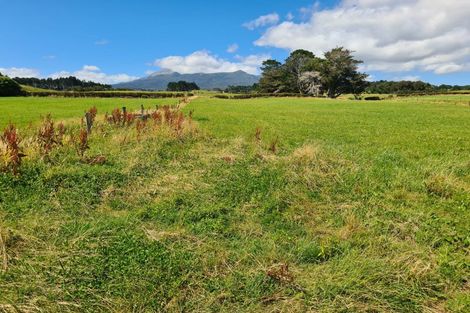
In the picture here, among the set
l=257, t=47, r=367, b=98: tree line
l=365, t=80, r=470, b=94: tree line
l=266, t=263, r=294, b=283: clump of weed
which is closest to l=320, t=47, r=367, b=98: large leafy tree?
l=257, t=47, r=367, b=98: tree line

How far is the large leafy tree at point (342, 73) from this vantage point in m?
89.7

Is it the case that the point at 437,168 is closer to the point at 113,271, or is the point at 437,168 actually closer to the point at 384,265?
the point at 384,265

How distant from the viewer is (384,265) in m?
5.59

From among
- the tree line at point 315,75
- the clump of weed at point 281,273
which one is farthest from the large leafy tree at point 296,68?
the clump of weed at point 281,273

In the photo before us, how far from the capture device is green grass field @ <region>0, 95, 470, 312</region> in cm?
495

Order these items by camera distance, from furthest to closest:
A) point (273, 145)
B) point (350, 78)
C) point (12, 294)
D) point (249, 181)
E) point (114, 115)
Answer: point (350, 78), point (114, 115), point (273, 145), point (249, 181), point (12, 294)

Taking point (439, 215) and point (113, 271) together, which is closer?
point (113, 271)

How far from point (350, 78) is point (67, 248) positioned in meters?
92.6

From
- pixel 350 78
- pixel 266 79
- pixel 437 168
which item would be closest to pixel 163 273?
pixel 437 168

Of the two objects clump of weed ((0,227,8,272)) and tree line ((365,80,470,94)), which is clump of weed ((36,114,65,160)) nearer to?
clump of weed ((0,227,8,272))

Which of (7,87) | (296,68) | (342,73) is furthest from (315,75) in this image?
(7,87)

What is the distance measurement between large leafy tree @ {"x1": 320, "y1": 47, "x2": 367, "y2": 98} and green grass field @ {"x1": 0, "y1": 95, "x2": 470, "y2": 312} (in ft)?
273

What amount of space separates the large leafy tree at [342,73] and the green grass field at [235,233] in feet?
273

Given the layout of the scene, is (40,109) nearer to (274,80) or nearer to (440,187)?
(440,187)
